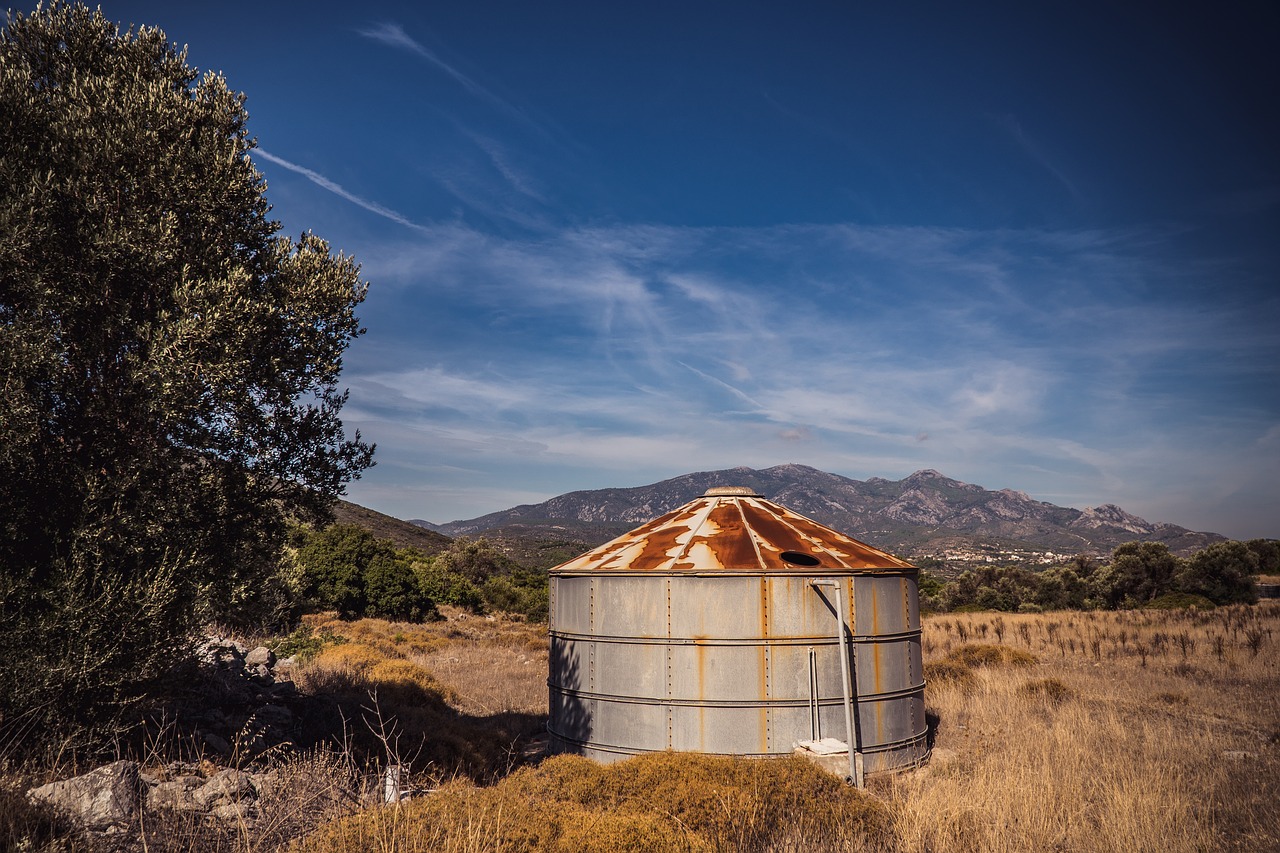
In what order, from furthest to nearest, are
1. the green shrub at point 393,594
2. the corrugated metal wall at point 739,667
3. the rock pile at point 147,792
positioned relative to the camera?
the green shrub at point 393,594, the corrugated metal wall at point 739,667, the rock pile at point 147,792

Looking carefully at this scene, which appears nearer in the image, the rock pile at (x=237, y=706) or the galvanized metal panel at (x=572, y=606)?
the rock pile at (x=237, y=706)

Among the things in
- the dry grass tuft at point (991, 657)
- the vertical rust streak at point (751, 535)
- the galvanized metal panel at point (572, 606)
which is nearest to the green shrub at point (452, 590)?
the dry grass tuft at point (991, 657)

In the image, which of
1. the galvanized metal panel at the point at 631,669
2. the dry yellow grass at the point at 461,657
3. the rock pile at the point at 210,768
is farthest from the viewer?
the dry yellow grass at the point at 461,657

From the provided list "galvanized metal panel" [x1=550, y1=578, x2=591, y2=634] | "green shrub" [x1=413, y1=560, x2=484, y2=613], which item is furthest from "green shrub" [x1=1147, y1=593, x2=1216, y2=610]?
"green shrub" [x1=413, y1=560, x2=484, y2=613]

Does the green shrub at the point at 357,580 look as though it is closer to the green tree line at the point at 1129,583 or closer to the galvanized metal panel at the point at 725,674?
the galvanized metal panel at the point at 725,674

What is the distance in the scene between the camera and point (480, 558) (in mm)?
58469

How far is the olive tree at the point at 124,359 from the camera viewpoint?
26.3ft

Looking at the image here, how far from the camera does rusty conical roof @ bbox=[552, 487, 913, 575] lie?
42.1ft

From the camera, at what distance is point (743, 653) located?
12.3 metres

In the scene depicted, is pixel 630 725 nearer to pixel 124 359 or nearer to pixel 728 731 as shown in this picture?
pixel 728 731

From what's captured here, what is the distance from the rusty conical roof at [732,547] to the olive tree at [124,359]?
6.36 m

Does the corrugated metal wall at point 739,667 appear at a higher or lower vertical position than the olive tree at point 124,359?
lower

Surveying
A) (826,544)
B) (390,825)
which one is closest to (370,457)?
(390,825)

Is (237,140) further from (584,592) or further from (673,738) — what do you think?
(673,738)
